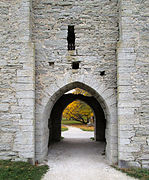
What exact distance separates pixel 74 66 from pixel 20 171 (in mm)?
3536

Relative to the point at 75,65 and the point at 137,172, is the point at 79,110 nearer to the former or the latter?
the point at 75,65

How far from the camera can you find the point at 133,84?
15.1 ft

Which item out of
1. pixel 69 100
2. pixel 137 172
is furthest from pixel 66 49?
pixel 69 100

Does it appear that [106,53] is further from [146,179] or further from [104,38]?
[146,179]

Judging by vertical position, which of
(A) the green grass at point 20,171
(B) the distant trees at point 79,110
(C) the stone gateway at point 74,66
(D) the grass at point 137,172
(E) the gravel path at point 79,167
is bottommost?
(E) the gravel path at point 79,167

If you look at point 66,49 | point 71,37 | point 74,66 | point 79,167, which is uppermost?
point 71,37

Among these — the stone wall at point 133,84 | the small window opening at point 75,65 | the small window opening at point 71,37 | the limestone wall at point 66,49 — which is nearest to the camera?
the stone wall at point 133,84

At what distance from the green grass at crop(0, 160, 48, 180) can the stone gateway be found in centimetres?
22

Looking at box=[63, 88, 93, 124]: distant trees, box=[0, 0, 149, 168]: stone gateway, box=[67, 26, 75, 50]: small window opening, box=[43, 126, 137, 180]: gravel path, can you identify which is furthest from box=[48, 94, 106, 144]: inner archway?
box=[63, 88, 93, 124]: distant trees

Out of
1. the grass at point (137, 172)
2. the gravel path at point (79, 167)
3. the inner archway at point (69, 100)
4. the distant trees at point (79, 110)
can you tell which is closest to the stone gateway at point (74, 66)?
the grass at point (137, 172)

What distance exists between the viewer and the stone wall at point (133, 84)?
→ 446cm

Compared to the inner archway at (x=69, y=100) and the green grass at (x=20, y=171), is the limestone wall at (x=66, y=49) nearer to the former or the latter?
the green grass at (x=20, y=171)

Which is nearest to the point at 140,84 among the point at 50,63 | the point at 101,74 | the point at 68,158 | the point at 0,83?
the point at 101,74

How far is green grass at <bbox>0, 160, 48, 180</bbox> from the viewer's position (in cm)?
380
